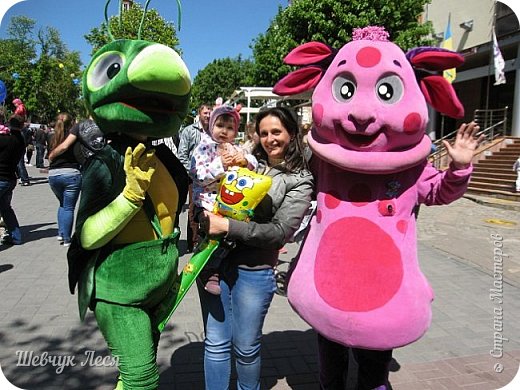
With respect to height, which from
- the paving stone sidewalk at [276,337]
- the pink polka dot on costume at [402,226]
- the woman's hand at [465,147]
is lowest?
the paving stone sidewalk at [276,337]

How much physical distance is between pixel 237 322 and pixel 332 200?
0.83 meters

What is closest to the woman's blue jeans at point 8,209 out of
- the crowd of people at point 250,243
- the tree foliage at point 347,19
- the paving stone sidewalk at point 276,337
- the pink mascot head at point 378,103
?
the paving stone sidewalk at point 276,337

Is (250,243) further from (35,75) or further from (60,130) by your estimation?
(35,75)

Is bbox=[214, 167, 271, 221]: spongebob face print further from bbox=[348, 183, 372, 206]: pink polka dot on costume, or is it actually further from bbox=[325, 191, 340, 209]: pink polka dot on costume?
bbox=[348, 183, 372, 206]: pink polka dot on costume

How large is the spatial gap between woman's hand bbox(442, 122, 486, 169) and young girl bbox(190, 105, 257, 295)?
1098mm

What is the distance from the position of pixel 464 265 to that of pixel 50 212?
7.92 meters

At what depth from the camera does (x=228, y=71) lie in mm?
48000

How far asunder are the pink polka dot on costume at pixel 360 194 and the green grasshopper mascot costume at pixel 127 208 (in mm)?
958

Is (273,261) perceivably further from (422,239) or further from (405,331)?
(422,239)

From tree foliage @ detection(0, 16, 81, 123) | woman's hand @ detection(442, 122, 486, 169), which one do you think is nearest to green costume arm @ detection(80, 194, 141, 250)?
woman's hand @ detection(442, 122, 486, 169)

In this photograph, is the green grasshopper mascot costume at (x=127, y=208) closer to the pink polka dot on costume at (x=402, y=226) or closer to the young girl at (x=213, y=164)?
the young girl at (x=213, y=164)

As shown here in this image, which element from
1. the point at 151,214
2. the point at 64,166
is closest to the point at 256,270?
the point at 151,214

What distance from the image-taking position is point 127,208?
1802 mm

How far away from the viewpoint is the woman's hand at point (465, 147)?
2.12m
